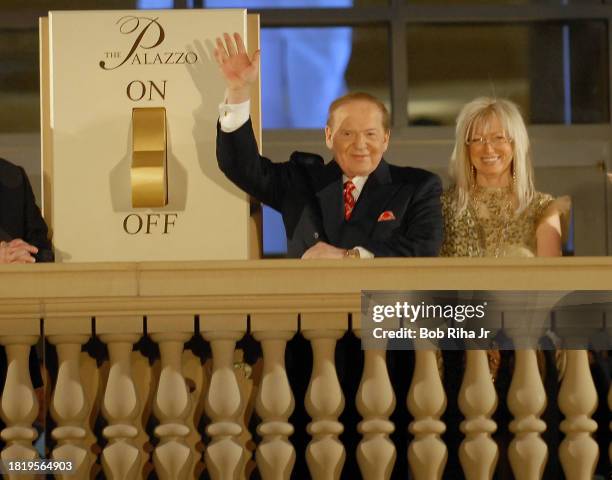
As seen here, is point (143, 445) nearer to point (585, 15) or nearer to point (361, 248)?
point (361, 248)

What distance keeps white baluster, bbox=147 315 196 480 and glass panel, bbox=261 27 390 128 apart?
10.5ft

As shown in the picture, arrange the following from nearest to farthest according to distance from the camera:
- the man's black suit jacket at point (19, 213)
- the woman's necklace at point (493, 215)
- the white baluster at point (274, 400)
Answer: the white baluster at point (274, 400)
the man's black suit jacket at point (19, 213)
the woman's necklace at point (493, 215)

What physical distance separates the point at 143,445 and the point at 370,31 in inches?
137

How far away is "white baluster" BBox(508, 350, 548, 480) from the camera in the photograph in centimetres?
200

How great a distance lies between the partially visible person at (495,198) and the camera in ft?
8.33

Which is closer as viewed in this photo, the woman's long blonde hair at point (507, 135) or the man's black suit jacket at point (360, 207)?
the man's black suit jacket at point (360, 207)

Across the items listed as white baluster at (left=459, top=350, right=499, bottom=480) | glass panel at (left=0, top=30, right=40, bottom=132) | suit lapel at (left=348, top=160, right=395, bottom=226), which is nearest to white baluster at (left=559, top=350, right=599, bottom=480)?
white baluster at (left=459, top=350, right=499, bottom=480)

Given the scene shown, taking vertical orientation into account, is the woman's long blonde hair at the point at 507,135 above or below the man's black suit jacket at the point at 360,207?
above

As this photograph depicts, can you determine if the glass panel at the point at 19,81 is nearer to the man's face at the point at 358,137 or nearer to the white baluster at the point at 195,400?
the man's face at the point at 358,137

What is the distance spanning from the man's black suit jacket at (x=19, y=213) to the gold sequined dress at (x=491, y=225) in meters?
0.79

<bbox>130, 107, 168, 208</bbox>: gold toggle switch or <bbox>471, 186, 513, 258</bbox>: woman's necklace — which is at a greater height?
<bbox>130, 107, 168, 208</bbox>: gold toggle switch

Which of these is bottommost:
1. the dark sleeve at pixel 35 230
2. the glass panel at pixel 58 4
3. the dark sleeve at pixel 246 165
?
the dark sleeve at pixel 35 230

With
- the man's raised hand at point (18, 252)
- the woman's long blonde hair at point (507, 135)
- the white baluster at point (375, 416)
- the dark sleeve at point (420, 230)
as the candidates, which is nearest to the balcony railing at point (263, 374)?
the white baluster at point (375, 416)

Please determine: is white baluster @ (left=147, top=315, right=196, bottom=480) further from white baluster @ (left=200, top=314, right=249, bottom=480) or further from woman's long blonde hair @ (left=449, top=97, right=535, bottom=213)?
woman's long blonde hair @ (left=449, top=97, right=535, bottom=213)
